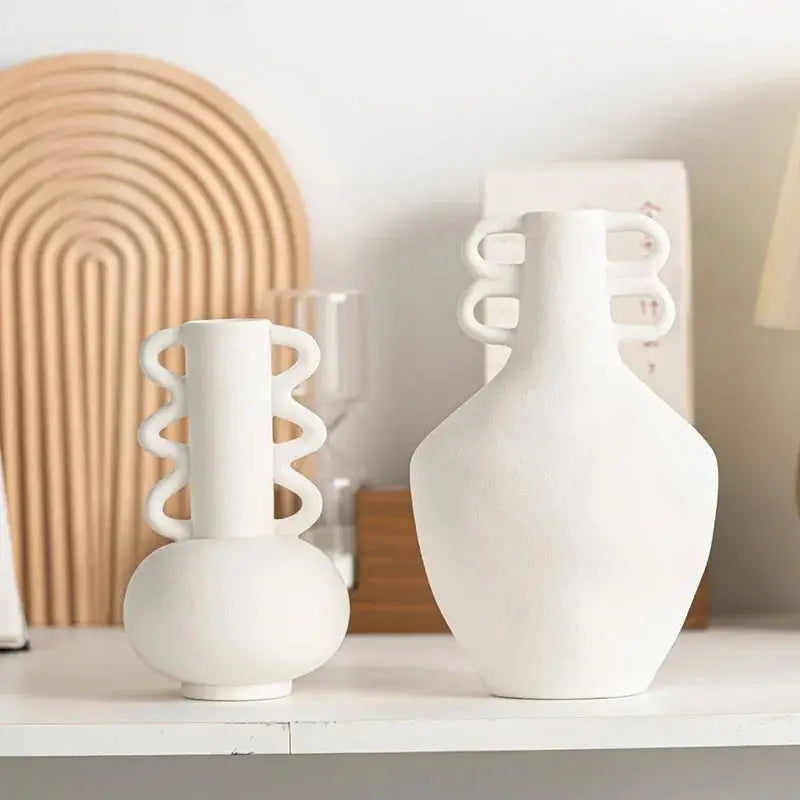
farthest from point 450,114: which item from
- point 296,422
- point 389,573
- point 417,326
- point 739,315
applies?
point 296,422

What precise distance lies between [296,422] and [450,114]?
525 mm

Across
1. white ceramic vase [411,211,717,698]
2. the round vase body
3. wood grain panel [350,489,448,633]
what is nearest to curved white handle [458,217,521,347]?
white ceramic vase [411,211,717,698]

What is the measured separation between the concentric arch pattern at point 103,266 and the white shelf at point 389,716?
0.31m

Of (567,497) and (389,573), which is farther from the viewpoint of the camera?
(389,573)

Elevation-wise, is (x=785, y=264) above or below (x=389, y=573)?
above

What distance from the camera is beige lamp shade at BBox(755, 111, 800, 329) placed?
1163 mm

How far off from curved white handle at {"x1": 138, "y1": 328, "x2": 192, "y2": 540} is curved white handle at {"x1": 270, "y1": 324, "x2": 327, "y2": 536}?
0.06m

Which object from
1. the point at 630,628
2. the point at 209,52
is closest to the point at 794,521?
the point at 630,628

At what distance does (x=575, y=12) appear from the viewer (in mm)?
1315

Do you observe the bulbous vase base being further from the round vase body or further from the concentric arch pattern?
the concentric arch pattern

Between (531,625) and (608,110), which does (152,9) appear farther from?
(531,625)

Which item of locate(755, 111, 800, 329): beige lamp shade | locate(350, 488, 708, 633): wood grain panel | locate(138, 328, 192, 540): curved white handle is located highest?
locate(755, 111, 800, 329): beige lamp shade

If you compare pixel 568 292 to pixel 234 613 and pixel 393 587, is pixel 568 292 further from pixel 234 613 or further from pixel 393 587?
pixel 393 587

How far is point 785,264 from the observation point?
1175mm
